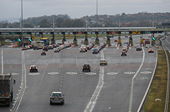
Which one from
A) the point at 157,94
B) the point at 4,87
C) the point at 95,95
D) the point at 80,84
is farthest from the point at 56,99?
the point at 80,84

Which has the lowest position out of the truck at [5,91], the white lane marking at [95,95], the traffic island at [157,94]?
the white lane marking at [95,95]

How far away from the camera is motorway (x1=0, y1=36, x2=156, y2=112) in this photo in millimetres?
47875

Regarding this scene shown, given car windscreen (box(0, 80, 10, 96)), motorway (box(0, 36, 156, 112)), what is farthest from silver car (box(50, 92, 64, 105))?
car windscreen (box(0, 80, 10, 96))

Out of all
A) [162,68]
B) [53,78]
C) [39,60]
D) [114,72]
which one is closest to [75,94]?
[53,78]

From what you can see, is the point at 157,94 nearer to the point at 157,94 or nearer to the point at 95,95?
the point at 157,94

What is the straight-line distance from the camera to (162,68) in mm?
82438

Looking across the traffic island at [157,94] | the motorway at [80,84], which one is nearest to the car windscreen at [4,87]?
the motorway at [80,84]

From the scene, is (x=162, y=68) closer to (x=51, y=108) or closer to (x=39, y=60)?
(x=39, y=60)

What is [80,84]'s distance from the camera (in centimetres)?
6469

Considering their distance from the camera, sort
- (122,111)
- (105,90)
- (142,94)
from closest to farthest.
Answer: (122,111)
(142,94)
(105,90)

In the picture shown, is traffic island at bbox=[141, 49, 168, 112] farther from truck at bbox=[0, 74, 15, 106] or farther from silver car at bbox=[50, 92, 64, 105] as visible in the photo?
truck at bbox=[0, 74, 15, 106]

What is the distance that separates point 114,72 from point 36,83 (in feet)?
54.8

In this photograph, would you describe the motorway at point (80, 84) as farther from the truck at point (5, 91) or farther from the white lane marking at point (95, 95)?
the truck at point (5, 91)

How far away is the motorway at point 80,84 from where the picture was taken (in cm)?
4788
